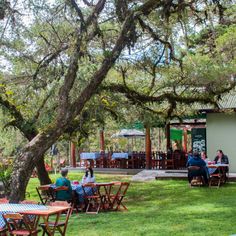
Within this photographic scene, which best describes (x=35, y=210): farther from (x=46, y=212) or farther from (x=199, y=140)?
(x=199, y=140)

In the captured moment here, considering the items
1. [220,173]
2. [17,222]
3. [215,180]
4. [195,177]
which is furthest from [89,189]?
[215,180]

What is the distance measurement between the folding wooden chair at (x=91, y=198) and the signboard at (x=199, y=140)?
10926 mm

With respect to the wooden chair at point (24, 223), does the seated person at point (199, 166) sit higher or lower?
higher

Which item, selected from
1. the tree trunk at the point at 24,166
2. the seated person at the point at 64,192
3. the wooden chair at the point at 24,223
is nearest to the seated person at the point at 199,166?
the seated person at the point at 64,192

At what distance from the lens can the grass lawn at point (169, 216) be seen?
8695 mm

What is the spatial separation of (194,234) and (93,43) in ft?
21.8

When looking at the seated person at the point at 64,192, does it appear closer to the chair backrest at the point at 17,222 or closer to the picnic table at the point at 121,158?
the chair backrest at the point at 17,222

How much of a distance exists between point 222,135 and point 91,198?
9.79 metres

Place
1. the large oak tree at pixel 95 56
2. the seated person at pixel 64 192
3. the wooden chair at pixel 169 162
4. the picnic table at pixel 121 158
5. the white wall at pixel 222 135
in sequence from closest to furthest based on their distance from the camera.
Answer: the large oak tree at pixel 95 56
the seated person at pixel 64 192
the white wall at pixel 222 135
the wooden chair at pixel 169 162
the picnic table at pixel 121 158

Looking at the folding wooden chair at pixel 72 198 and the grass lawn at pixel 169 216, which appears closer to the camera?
the grass lawn at pixel 169 216

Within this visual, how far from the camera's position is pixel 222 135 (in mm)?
19641

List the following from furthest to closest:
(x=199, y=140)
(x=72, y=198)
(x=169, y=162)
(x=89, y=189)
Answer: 1. (x=199, y=140)
2. (x=169, y=162)
3. (x=89, y=189)
4. (x=72, y=198)

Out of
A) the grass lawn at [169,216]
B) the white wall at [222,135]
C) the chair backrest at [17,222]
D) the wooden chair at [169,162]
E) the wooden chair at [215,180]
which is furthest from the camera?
the wooden chair at [169,162]

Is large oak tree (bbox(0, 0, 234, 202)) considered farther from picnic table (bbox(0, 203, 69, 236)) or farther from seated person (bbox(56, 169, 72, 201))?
picnic table (bbox(0, 203, 69, 236))
